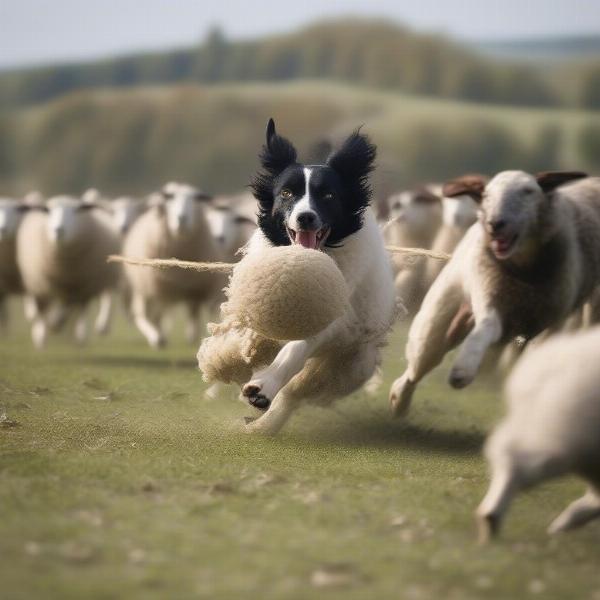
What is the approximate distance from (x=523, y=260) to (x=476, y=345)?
20.7 inches

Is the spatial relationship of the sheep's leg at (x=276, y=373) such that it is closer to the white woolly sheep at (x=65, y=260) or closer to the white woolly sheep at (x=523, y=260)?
the white woolly sheep at (x=523, y=260)

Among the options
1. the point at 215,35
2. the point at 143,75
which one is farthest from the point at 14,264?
the point at 215,35

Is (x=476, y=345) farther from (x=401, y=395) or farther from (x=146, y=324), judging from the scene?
(x=146, y=324)

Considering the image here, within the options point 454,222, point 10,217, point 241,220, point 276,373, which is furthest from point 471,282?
point 10,217

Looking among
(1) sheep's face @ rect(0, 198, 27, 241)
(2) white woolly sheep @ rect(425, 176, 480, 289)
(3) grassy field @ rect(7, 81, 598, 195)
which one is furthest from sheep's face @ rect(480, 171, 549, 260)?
(3) grassy field @ rect(7, 81, 598, 195)

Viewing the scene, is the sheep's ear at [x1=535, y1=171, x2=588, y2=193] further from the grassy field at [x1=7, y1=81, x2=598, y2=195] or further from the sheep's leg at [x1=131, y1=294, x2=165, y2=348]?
the grassy field at [x1=7, y1=81, x2=598, y2=195]

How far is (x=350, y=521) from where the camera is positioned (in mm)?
3980

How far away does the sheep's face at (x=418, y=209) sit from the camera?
36.9 feet

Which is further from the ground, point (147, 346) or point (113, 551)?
point (113, 551)

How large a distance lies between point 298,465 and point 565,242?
1.70 m

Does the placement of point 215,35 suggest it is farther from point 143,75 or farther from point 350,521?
point 350,521

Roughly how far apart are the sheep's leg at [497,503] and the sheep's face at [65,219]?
833cm

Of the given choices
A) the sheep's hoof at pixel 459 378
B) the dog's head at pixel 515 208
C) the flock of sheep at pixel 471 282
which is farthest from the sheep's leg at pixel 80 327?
the sheep's hoof at pixel 459 378

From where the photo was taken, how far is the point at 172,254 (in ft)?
39.0
